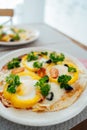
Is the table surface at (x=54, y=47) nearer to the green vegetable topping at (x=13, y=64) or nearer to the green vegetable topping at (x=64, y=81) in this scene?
the green vegetable topping at (x=64, y=81)

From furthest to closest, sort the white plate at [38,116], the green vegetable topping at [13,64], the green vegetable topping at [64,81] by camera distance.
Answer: the green vegetable topping at [13,64], the green vegetable topping at [64,81], the white plate at [38,116]

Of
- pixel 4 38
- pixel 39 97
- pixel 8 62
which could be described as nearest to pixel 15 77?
pixel 39 97

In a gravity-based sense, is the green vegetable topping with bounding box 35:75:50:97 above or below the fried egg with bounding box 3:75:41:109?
above

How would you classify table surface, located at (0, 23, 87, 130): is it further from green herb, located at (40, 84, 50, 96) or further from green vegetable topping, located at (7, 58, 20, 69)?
green vegetable topping, located at (7, 58, 20, 69)

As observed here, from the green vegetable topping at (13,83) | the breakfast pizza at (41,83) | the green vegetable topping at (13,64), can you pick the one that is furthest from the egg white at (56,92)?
the green vegetable topping at (13,64)

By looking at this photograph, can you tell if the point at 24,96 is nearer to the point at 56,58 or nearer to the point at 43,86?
the point at 43,86

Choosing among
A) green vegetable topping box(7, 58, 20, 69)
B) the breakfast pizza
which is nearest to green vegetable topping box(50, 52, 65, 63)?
the breakfast pizza
